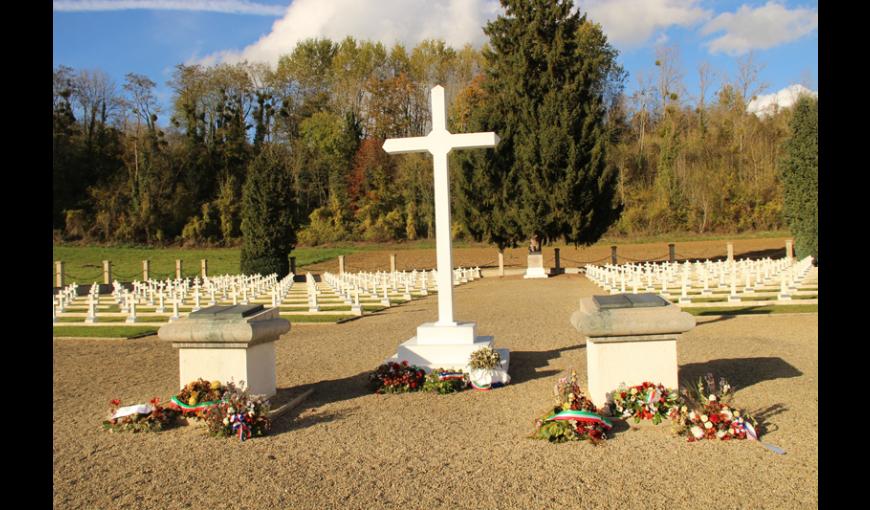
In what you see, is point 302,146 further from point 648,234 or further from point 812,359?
point 812,359

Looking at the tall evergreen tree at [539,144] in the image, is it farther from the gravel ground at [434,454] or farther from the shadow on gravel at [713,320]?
the gravel ground at [434,454]

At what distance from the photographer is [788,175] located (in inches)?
1151

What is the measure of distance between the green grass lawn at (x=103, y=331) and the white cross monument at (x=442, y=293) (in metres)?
8.11

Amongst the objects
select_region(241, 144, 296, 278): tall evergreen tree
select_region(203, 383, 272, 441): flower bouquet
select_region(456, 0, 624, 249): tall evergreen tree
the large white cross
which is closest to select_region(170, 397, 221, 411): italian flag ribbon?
select_region(203, 383, 272, 441): flower bouquet

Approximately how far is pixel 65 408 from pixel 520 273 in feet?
86.9

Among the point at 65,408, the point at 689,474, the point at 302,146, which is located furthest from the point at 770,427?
the point at 302,146

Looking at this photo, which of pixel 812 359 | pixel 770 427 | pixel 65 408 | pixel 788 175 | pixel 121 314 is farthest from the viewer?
pixel 788 175

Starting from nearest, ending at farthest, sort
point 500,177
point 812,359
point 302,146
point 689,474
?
point 689,474 < point 812,359 < point 500,177 < point 302,146

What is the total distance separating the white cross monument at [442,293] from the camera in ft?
28.2

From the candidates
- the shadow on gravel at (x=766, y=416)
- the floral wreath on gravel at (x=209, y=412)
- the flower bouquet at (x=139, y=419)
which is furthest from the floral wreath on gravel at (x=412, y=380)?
the shadow on gravel at (x=766, y=416)

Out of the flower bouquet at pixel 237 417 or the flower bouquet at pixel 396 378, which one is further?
the flower bouquet at pixel 396 378

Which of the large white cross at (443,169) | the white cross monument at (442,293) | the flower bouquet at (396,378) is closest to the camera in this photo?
the flower bouquet at (396,378)

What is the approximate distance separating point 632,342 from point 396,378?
2.93 meters

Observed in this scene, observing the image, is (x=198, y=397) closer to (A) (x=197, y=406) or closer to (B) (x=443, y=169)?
(A) (x=197, y=406)
